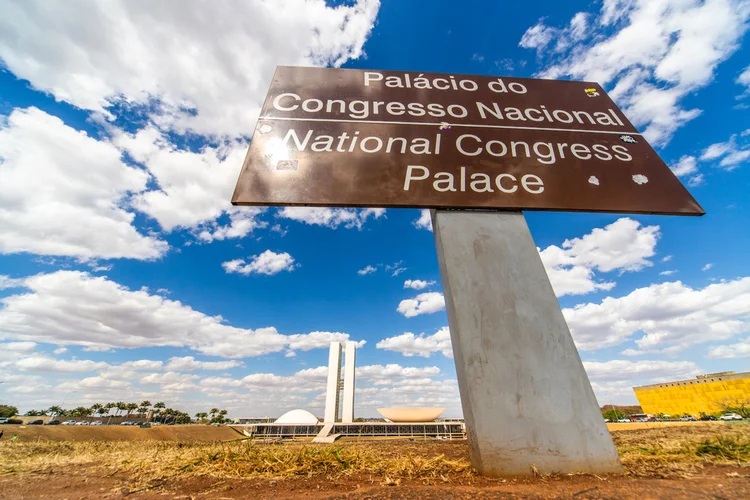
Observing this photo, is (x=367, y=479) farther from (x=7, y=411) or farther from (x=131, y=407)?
(x=131, y=407)

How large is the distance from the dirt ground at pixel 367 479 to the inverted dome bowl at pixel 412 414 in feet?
163

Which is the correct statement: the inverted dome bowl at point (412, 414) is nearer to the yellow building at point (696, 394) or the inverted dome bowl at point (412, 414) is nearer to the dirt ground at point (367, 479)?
the yellow building at point (696, 394)

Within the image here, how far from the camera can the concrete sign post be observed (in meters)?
2.77

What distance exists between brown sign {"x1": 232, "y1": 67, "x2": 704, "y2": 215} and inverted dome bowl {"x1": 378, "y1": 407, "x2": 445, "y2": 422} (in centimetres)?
4975

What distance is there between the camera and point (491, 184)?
4.11 m

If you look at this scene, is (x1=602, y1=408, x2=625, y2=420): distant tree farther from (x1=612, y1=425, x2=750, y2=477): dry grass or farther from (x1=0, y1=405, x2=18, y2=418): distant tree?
(x1=0, y1=405, x2=18, y2=418): distant tree

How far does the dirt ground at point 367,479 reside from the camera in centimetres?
191

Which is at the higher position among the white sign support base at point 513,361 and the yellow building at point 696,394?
the yellow building at point 696,394

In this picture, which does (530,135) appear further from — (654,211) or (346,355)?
(346,355)

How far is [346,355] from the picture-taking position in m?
55.5

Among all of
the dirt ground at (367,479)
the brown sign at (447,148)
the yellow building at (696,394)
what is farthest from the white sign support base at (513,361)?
the yellow building at (696,394)

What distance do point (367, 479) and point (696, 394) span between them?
70716 mm

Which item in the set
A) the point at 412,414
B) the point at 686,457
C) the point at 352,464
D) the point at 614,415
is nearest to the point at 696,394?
the point at 614,415

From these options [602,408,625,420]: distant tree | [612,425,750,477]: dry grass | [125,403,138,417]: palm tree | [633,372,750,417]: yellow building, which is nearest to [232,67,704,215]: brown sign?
[612,425,750,477]: dry grass
